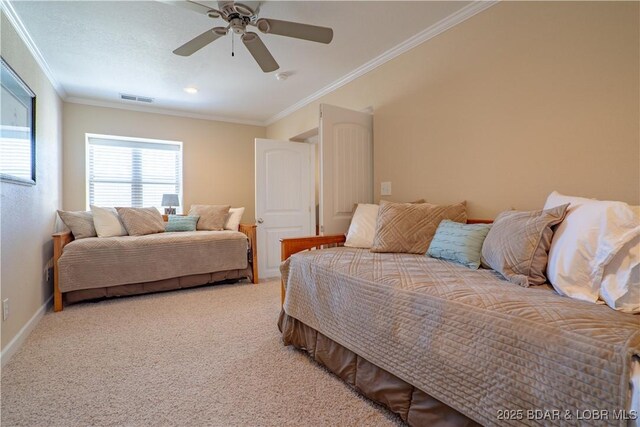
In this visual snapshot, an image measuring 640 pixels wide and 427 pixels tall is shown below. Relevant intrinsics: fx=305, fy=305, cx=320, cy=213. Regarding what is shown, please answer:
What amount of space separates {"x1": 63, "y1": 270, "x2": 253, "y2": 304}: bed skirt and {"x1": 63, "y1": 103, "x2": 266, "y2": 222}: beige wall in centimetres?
163

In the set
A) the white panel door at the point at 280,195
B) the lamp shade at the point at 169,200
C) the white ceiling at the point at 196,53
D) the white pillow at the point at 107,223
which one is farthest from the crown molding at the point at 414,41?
the white pillow at the point at 107,223

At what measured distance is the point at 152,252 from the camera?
10.8 feet

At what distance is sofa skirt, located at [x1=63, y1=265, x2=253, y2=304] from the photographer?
9.86 feet

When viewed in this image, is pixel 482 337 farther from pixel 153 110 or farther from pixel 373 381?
pixel 153 110

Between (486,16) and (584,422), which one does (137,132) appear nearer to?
(486,16)

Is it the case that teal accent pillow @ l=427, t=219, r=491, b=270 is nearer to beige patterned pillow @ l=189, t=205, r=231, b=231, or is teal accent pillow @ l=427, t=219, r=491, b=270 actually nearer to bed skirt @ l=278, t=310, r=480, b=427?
bed skirt @ l=278, t=310, r=480, b=427

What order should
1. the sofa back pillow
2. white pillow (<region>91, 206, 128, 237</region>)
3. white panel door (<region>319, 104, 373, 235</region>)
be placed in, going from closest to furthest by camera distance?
white panel door (<region>319, 104, 373, 235</region>) → the sofa back pillow → white pillow (<region>91, 206, 128, 237</region>)

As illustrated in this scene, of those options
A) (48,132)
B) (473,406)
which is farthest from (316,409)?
(48,132)

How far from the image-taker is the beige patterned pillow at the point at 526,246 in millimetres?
1355

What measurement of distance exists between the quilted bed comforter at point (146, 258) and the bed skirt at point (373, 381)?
1828 millimetres

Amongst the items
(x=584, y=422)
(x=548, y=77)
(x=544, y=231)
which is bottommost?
(x=584, y=422)

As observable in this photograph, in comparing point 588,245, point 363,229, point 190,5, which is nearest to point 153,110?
point 190,5

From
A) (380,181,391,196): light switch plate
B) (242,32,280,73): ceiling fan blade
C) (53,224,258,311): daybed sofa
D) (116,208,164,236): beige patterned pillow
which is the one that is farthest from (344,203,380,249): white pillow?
(116,208,164,236): beige patterned pillow

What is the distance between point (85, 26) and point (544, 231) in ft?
11.1
